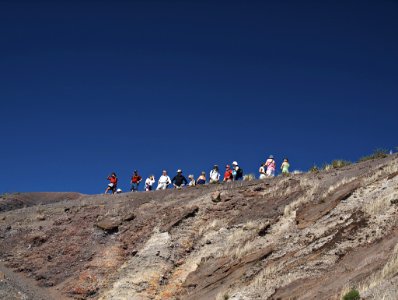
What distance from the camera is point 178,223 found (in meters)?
25.9

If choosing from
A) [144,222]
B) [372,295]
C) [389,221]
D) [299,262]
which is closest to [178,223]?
[144,222]

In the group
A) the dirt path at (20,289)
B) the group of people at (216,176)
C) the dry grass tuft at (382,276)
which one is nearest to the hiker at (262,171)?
the group of people at (216,176)

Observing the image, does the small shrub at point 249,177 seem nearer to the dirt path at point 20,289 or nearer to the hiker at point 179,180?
the hiker at point 179,180

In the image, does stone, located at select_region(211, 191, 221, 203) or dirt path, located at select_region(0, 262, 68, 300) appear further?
stone, located at select_region(211, 191, 221, 203)

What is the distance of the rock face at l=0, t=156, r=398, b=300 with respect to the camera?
50.7ft

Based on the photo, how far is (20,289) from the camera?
22.5 meters

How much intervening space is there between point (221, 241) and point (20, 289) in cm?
901

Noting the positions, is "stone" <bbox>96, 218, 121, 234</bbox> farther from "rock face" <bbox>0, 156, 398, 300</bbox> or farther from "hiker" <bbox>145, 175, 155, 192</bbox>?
"hiker" <bbox>145, 175, 155, 192</bbox>

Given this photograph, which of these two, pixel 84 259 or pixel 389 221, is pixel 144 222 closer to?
pixel 84 259

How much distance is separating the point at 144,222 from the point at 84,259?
12.0 ft

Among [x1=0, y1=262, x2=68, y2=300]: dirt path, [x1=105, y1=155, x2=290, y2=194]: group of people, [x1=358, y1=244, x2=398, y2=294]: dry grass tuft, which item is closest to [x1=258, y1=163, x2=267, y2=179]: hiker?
[x1=105, y1=155, x2=290, y2=194]: group of people

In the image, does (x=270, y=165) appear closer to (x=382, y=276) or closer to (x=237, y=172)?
(x=237, y=172)

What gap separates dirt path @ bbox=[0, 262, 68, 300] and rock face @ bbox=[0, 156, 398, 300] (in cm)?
10

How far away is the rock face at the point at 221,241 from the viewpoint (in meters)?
15.5
